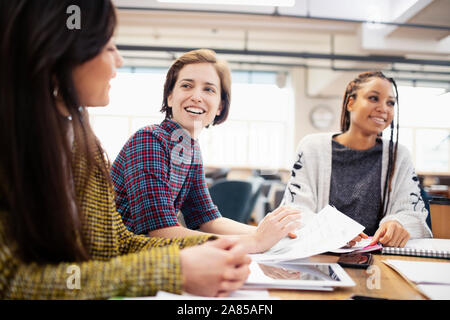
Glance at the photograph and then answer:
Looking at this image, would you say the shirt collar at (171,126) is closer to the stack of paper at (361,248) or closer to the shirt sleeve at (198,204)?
the shirt sleeve at (198,204)

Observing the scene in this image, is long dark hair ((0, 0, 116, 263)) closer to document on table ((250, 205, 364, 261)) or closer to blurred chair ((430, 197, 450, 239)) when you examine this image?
document on table ((250, 205, 364, 261))

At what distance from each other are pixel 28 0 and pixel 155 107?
29.0 inches

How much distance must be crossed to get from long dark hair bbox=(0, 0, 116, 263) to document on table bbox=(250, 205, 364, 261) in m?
0.40

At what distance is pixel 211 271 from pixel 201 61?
783mm

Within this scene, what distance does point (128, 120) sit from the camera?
Result: 7.09 ft

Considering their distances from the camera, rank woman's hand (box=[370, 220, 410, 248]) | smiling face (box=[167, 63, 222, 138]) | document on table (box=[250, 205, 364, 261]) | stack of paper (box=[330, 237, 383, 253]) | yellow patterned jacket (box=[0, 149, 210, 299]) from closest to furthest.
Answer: yellow patterned jacket (box=[0, 149, 210, 299])
document on table (box=[250, 205, 364, 261])
stack of paper (box=[330, 237, 383, 253])
woman's hand (box=[370, 220, 410, 248])
smiling face (box=[167, 63, 222, 138])

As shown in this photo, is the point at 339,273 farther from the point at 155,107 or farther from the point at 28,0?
the point at 155,107

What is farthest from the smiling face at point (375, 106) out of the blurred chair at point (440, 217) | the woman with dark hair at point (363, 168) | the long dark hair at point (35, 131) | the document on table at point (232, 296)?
the long dark hair at point (35, 131)

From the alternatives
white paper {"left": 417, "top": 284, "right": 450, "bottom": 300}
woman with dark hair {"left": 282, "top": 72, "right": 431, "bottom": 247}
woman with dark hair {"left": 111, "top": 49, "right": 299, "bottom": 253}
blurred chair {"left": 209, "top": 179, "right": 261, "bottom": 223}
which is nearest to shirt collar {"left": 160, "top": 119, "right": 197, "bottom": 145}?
woman with dark hair {"left": 111, "top": 49, "right": 299, "bottom": 253}

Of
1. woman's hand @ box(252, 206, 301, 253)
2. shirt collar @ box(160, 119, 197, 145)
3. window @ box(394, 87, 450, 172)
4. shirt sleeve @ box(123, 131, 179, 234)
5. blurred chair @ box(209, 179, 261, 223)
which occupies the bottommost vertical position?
blurred chair @ box(209, 179, 261, 223)

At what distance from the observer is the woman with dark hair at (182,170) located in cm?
90

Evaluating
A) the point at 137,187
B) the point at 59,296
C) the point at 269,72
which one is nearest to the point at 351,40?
the point at 269,72

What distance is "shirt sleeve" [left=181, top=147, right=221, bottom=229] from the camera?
45.1 inches

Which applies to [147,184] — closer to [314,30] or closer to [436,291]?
[436,291]
